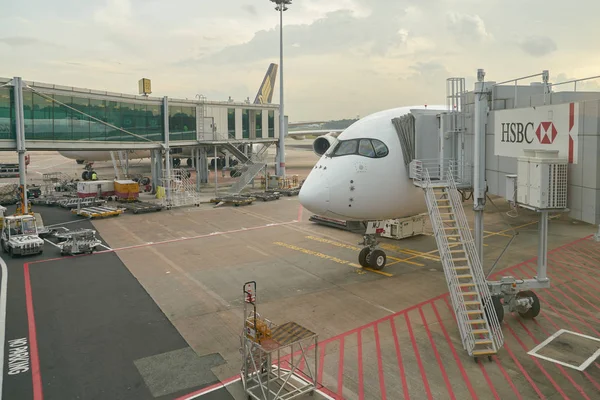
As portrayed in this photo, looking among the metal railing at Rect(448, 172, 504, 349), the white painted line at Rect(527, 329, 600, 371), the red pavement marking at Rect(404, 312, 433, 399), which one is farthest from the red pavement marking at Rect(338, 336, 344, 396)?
the white painted line at Rect(527, 329, 600, 371)

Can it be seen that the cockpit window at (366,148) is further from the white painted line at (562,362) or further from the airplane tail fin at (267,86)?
the airplane tail fin at (267,86)

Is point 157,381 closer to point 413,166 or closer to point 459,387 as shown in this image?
point 459,387

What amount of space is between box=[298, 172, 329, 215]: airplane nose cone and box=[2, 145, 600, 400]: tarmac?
3076 mm

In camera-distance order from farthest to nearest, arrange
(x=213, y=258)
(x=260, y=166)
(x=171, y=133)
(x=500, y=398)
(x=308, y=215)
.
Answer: (x=260, y=166), (x=171, y=133), (x=308, y=215), (x=213, y=258), (x=500, y=398)

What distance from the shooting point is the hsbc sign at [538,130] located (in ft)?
37.0

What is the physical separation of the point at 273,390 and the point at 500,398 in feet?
16.2

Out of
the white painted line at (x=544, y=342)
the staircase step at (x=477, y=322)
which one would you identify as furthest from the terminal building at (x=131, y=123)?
the white painted line at (x=544, y=342)

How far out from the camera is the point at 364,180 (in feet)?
57.6

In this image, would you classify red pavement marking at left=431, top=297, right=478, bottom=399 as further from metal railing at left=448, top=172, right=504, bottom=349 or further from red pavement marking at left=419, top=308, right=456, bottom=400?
metal railing at left=448, top=172, right=504, bottom=349

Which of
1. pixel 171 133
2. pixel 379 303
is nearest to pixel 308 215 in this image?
pixel 171 133

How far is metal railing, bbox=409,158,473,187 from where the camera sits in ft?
52.6

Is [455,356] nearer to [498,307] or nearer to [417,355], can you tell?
[417,355]

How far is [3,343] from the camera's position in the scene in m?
13.6

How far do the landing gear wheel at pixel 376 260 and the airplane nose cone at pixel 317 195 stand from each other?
364 cm
